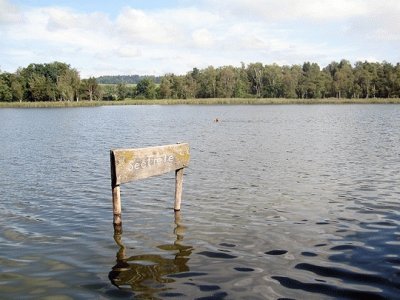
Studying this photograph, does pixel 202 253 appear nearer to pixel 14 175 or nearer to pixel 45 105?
pixel 14 175

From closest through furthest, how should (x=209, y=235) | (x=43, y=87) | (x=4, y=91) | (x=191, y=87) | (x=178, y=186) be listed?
(x=209, y=235), (x=178, y=186), (x=4, y=91), (x=43, y=87), (x=191, y=87)

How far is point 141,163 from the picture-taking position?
37.5ft

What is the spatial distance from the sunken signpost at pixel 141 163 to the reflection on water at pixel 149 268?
1.54m

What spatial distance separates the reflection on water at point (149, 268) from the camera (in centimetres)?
790

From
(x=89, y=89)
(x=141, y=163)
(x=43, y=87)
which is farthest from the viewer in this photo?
(x=89, y=89)

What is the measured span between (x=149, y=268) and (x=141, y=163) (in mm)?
3509

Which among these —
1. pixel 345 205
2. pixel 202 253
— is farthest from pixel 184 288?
pixel 345 205

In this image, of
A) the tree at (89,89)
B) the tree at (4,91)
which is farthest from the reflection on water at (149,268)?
the tree at (89,89)

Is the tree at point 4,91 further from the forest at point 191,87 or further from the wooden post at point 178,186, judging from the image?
the wooden post at point 178,186

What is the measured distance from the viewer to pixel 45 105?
477 ft

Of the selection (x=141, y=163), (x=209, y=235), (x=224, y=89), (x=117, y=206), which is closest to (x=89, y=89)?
(x=224, y=89)

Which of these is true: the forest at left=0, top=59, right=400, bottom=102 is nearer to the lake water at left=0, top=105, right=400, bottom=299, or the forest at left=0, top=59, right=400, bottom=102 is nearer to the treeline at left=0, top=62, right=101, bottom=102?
the treeline at left=0, top=62, right=101, bottom=102

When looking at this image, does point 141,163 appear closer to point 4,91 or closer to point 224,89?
point 4,91

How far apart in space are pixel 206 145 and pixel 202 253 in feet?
86.7
